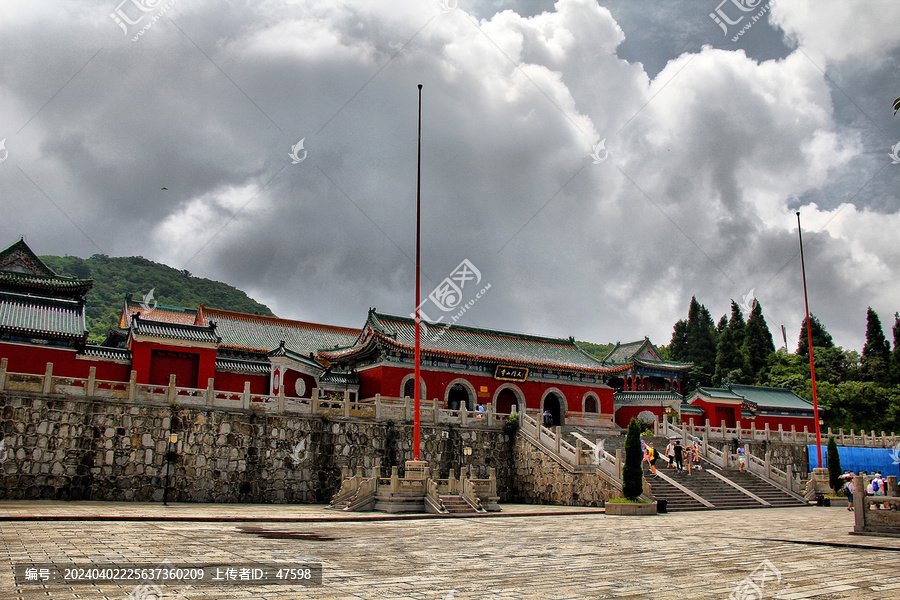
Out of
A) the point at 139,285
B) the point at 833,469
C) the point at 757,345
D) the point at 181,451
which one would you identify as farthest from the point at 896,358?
the point at 139,285

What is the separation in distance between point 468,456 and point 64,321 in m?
16.4

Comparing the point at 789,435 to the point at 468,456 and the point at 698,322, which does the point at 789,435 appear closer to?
the point at 468,456

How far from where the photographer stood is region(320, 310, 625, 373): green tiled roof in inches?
1247

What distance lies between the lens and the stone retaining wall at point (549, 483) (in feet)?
75.0

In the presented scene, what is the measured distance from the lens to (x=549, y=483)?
24828 mm

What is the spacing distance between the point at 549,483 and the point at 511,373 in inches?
375

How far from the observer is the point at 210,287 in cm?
8962

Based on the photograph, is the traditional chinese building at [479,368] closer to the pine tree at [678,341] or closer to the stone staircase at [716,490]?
the stone staircase at [716,490]

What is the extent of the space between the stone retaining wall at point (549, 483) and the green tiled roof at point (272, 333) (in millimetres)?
15986

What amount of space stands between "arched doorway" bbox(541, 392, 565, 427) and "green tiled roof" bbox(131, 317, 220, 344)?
17261mm

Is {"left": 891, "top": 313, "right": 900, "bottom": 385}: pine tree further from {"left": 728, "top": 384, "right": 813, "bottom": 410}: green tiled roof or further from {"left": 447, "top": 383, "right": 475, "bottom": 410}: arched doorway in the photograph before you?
{"left": 447, "top": 383, "right": 475, "bottom": 410}: arched doorway

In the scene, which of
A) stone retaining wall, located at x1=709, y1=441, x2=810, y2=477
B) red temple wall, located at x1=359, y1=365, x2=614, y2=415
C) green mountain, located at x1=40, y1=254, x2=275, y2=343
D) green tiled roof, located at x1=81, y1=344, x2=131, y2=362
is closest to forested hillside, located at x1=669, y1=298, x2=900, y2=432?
stone retaining wall, located at x1=709, y1=441, x2=810, y2=477

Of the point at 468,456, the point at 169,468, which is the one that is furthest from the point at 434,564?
the point at 468,456

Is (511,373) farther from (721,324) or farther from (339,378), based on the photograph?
(721,324)
